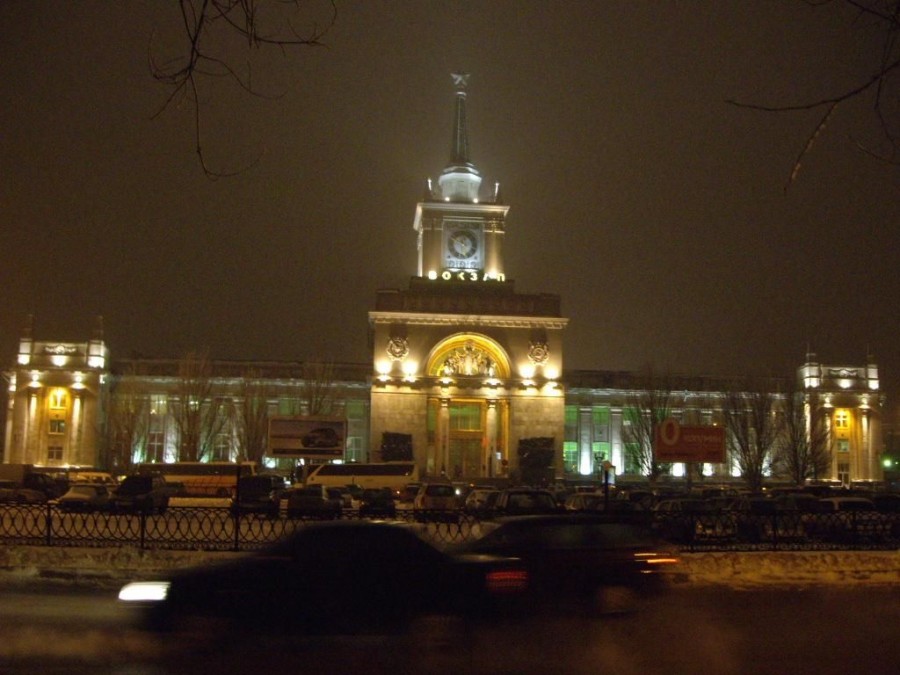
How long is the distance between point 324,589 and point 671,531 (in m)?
14.3

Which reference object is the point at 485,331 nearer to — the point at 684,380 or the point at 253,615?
the point at 684,380

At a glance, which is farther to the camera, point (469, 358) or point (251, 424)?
point (469, 358)

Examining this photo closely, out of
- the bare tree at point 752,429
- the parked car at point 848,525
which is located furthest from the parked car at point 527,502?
the bare tree at point 752,429

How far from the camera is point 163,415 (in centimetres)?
8006

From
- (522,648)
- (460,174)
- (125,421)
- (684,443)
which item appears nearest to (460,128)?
(460,174)

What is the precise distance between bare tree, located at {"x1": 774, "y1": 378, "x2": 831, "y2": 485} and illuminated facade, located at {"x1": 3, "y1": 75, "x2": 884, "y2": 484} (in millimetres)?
3726

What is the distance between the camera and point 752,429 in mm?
66250

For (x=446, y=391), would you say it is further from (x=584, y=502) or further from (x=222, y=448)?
(x=584, y=502)

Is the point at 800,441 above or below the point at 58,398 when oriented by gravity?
below

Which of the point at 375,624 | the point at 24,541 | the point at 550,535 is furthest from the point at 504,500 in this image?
the point at 375,624

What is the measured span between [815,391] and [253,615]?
74393mm

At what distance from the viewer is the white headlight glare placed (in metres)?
11.4

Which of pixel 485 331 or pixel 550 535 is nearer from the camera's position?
pixel 550 535

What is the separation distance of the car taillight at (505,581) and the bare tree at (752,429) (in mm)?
51703
